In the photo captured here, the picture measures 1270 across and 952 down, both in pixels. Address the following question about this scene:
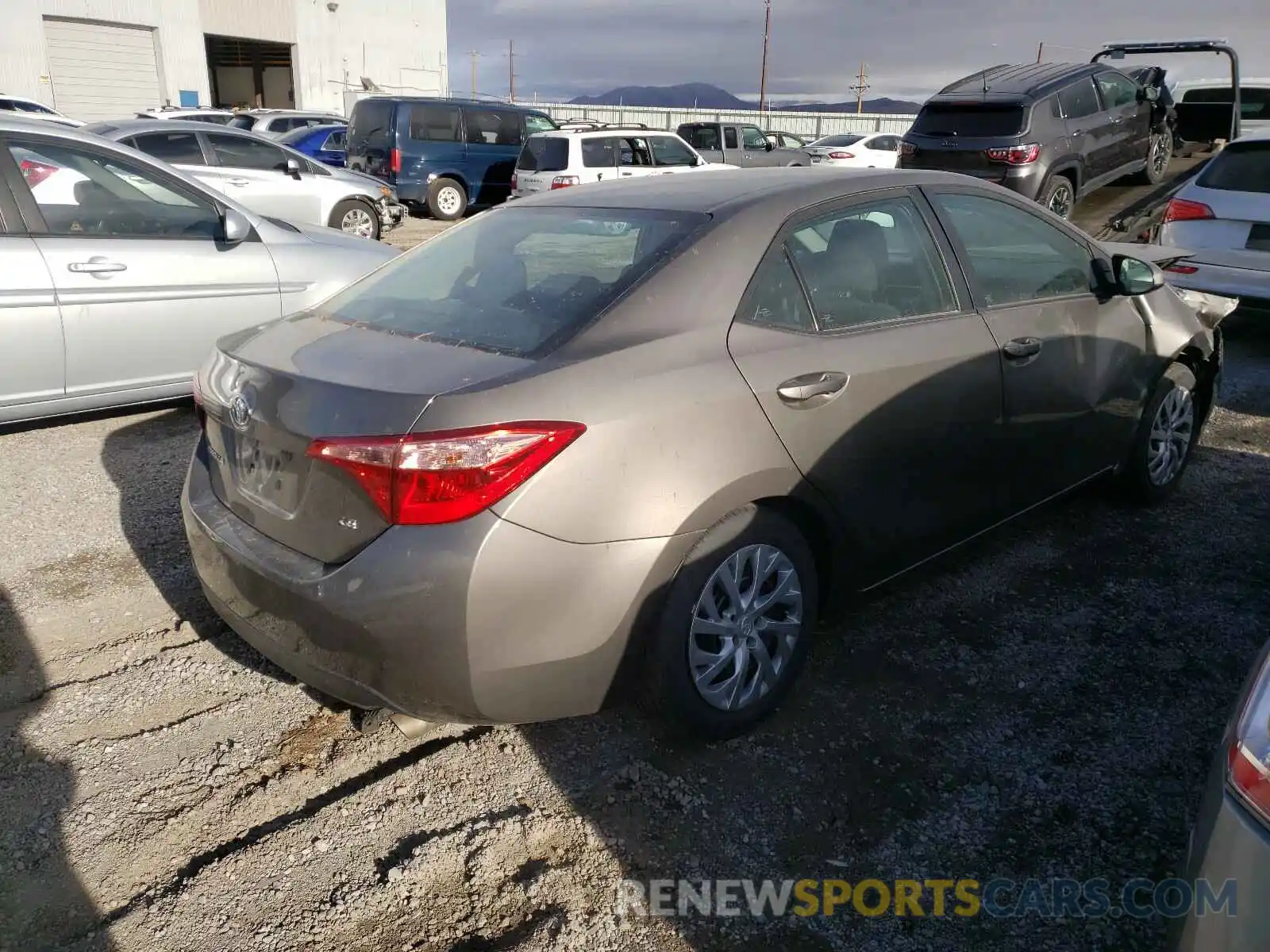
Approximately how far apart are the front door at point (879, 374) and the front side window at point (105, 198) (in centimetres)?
375

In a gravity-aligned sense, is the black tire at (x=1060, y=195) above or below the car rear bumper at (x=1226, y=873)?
above

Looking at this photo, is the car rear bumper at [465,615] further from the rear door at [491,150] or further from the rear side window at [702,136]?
the rear side window at [702,136]

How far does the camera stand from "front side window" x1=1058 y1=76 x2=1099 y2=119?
405 inches

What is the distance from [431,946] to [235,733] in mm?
1081

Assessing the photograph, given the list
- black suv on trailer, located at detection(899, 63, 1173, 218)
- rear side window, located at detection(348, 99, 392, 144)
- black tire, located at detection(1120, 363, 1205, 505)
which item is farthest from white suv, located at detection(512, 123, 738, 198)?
black tire, located at detection(1120, 363, 1205, 505)

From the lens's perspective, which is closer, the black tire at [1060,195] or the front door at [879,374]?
the front door at [879,374]

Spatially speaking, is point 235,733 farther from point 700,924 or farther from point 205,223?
point 205,223

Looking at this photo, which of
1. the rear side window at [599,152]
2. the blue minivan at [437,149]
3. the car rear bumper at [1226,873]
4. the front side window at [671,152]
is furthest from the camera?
the blue minivan at [437,149]

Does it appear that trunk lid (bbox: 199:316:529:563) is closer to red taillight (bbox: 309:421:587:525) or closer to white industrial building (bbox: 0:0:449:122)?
red taillight (bbox: 309:421:587:525)

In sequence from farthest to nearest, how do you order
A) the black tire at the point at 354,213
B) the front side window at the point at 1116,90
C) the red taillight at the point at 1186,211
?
the black tire at the point at 354,213, the front side window at the point at 1116,90, the red taillight at the point at 1186,211

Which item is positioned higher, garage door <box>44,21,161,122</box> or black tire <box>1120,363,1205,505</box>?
garage door <box>44,21,161,122</box>

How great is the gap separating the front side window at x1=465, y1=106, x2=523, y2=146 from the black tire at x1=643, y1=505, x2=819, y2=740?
1541cm

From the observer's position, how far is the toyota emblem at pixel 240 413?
265cm

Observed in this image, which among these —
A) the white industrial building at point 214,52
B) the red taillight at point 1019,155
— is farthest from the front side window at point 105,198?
the white industrial building at point 214,52
